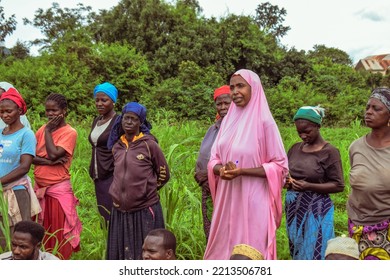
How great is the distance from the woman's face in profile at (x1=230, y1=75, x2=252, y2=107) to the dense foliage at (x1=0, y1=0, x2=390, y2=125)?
10.6 metres

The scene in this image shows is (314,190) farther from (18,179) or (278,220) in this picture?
(18,179)

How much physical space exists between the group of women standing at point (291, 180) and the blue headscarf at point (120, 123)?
533 millimetres

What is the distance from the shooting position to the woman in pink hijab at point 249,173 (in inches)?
132

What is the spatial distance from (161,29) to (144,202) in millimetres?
14080

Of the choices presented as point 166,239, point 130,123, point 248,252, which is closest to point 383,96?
point 248,252

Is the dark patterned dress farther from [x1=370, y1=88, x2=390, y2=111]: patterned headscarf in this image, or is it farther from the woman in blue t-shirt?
the woman in blue t-shirt

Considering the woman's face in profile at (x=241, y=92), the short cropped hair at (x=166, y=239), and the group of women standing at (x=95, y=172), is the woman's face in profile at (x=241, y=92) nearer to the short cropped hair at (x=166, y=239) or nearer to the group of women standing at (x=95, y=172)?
the group of women standing at (x=95, y=172)

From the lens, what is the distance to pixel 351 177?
328cm

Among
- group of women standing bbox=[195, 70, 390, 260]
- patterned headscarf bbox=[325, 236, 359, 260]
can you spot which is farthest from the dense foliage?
patterned headscarf bbox=[325, 236, 359, 260]

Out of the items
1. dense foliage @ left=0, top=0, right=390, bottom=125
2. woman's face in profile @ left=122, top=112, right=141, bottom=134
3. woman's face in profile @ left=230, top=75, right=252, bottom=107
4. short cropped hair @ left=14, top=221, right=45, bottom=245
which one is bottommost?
short cropped hair @ left=14, top=221, right=45, bottom=245

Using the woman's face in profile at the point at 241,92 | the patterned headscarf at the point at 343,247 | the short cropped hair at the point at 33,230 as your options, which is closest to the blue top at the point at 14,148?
the short cropped hair at the point at 33,230

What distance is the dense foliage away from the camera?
14.4 metres

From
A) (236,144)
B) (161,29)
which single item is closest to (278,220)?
(236,144)

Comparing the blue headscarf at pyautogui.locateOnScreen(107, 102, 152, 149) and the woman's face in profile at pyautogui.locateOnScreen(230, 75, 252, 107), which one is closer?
the woman's face in profile at pyautogui.locateOnScreen(230, 75, 252, 107)
